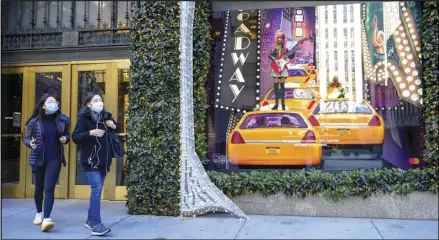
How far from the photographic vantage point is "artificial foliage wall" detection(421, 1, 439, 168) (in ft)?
19.8

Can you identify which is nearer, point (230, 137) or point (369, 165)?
point (369, 165)

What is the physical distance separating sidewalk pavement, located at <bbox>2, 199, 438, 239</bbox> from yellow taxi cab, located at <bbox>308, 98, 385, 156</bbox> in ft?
4.19

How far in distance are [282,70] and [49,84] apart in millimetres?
4457

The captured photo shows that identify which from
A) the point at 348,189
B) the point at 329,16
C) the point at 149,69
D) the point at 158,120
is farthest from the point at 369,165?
the point at 149,69

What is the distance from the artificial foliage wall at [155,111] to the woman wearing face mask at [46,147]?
1.14 metres

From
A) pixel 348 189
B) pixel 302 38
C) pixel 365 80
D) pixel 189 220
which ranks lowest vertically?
pixel 189 220

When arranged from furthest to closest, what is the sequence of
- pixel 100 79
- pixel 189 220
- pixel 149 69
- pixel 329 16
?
pixel 100 79, pixel 329 16, pixel 149 69, pixel 189 220

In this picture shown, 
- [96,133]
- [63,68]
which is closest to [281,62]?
[96,133]

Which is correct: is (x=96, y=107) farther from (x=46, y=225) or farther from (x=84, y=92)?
(x=84, y=92)

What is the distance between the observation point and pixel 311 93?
677 centimetres

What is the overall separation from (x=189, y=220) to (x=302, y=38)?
356 cm

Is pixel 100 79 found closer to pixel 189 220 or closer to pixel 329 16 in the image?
pixel 189 220

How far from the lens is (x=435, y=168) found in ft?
19.7

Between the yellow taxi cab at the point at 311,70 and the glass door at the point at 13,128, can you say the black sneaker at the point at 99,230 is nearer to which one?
the glass door at the point at 13,128
